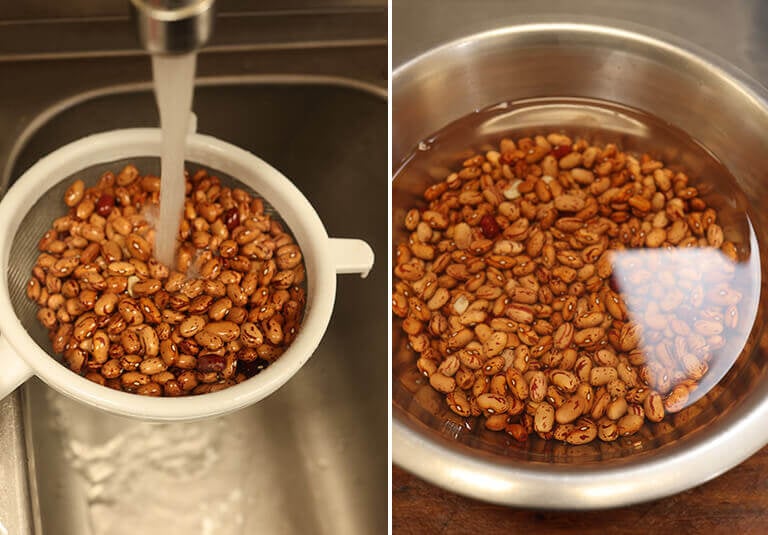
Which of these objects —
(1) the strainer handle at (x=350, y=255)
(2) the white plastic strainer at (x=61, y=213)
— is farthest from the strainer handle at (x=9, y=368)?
(1) the strainer handle at (x=350, y=255)

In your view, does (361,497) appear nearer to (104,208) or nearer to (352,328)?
(352,328)

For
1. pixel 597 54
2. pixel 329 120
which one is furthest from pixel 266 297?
pixel 597 54

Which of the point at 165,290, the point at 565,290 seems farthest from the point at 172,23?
the point at 565,290

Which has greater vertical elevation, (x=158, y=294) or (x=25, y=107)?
(x=25, y=107)

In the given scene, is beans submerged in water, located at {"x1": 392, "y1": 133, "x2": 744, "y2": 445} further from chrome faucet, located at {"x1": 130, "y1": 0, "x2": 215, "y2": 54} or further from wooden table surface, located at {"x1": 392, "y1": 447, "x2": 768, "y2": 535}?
chrome faucet, located at {"x1": 130, "y1": 0, "x2": 215, "y2": 54}

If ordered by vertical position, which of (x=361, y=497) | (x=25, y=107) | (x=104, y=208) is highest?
(x=25, y=107)

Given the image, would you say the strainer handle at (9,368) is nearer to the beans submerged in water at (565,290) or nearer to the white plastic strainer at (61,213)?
the white plastic strainer at (61,213)

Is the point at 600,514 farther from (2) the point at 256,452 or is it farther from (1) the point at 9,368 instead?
(1) the point at 9,368

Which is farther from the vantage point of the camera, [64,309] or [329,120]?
[329,120]
